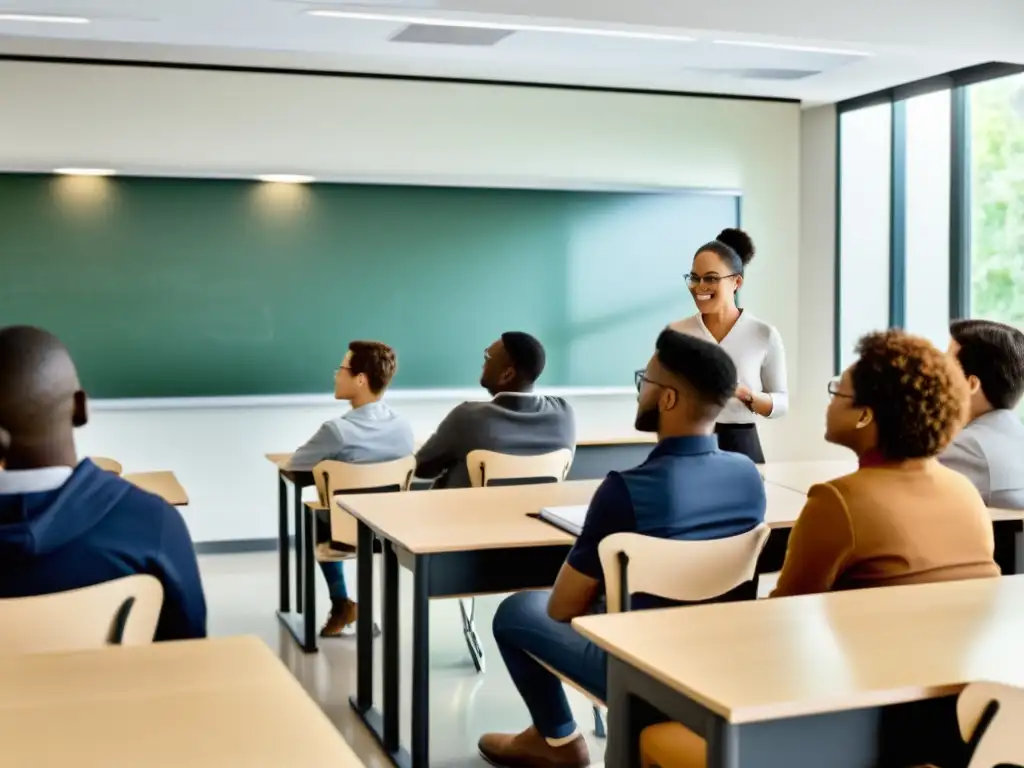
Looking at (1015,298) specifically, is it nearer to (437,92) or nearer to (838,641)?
(437,92)

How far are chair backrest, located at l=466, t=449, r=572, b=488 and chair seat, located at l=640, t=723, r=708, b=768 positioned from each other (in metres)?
2.20

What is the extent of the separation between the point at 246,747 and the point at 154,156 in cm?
549

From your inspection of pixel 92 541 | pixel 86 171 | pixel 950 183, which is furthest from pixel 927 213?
pixel 92 541

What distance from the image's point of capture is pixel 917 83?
691 cm

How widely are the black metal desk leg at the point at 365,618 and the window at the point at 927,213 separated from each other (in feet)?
13.9

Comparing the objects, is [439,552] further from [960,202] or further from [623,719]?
[960,202]

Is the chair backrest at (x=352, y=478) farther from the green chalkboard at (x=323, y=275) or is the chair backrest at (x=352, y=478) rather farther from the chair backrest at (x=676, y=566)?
the green chalkboard at (x=323, y=275)

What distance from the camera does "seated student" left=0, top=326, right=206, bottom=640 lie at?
198 cm

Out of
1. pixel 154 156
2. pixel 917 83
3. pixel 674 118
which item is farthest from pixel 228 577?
pixel 917 83

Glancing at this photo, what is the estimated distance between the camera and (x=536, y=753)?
3443 millimetres

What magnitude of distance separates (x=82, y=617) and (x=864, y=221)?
250 inches

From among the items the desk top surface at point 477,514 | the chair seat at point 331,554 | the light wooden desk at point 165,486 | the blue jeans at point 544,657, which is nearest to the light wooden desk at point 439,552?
the desk top surface at point 477,514

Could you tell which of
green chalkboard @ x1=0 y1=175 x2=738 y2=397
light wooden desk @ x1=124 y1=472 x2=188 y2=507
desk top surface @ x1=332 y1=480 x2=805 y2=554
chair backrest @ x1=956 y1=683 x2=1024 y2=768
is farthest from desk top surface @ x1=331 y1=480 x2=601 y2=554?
green chalkboard @ x1=0 y1=175 x2=738 y2=397

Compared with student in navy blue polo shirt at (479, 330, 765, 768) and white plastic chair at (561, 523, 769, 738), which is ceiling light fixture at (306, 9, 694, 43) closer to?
student in navy blue polo shirt at (479, 330, 765, 768)
